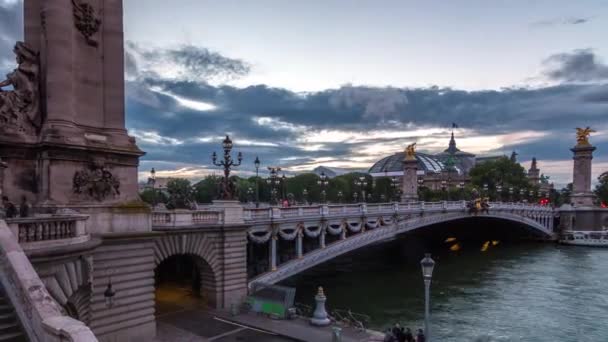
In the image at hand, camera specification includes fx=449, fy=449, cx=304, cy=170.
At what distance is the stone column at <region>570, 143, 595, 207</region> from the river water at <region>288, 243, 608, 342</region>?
4326 cm

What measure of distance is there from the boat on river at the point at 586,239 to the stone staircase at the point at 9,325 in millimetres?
89914

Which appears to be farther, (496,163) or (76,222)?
(496,163)

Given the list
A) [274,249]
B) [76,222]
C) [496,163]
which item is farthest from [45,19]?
[496,163]

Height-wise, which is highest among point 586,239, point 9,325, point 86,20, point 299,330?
point 86,20

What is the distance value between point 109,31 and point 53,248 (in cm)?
1290

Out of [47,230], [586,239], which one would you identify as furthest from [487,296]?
[586,239]

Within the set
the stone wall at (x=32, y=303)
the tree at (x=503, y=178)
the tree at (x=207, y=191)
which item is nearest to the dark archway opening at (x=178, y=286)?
the stone wall at (x=32, y=303)

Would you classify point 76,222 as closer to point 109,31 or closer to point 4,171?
point 4,171

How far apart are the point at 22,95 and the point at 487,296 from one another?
121 feet

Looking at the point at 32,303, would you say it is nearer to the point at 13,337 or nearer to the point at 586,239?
the point at 13,337

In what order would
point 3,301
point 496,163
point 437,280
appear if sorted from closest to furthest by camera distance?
1. point 3,301
2. point 437,280
3. point 496,163

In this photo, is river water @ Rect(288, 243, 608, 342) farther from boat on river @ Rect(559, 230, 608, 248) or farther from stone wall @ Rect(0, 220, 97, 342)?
stone wall @ Rect(0, 220, 97, 342)

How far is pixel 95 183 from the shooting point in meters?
18.8

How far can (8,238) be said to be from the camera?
9336 millimetres
